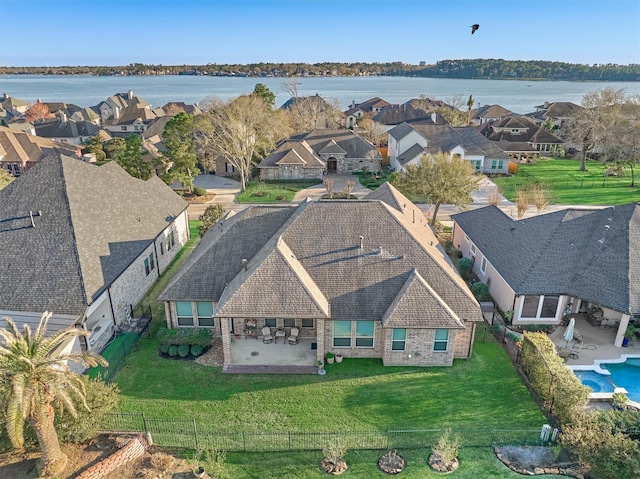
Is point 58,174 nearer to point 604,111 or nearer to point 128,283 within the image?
point 128,283

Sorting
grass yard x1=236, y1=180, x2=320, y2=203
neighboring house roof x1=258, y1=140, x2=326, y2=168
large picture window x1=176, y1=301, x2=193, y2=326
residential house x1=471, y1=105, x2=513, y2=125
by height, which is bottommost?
grass yard x1=236, y1=180, x2=320, y2=203

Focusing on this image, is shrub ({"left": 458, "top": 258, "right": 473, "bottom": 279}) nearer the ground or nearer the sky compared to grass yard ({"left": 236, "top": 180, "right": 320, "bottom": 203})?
nearer the sky

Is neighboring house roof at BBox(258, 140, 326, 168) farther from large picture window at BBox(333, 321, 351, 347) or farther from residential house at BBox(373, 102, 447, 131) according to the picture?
large picture window at BBox(333, 321, 351, 347)

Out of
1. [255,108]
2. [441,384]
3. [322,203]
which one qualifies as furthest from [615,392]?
[255,108]

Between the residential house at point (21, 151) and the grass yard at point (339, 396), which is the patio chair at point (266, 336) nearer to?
the grass yard at point (339, 396)

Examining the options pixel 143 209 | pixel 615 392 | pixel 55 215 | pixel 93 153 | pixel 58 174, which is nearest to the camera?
pixel 615 392

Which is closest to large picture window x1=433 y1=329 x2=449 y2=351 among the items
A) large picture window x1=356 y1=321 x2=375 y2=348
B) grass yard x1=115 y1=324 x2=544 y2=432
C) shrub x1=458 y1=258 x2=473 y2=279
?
grass yard x1=115 y1=324 x2=544 y2=432
